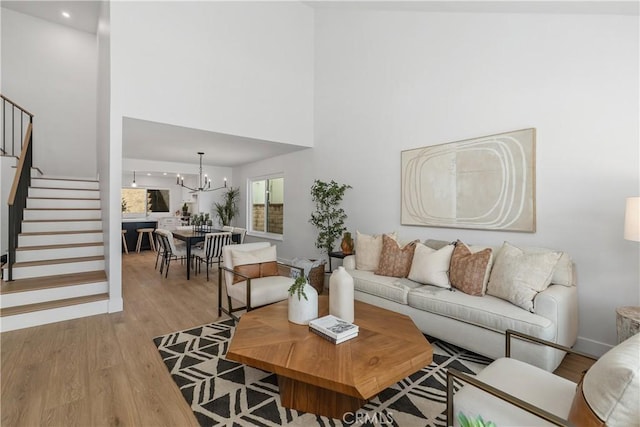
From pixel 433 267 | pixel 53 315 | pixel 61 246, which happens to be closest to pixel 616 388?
pixel 433 267

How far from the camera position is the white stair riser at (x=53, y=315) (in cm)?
306

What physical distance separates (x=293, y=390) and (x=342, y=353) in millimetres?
433

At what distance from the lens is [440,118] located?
3730 mm

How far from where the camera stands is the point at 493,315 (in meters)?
2.37

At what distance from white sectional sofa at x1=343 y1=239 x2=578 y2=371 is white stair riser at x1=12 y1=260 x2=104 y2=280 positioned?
399 centimetres

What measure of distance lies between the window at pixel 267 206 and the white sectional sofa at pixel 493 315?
13.3 ft

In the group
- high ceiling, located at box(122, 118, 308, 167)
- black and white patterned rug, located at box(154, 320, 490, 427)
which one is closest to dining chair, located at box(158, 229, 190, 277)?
high ceiling, located at box(122, 118, 308, 167)

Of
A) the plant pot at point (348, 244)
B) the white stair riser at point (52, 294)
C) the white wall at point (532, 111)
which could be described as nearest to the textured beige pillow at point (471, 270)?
the white wall at point (532, 111)

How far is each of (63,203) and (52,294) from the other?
2.36m

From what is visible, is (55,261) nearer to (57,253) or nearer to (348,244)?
(57,253)

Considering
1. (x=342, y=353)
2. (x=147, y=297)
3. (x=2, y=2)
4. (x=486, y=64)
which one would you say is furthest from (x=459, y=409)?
(x=2, y=2)

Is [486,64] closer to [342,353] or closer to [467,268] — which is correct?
[467,268]

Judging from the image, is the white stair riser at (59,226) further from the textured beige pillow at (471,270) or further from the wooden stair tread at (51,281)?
the textured beige pillow at (471,270)

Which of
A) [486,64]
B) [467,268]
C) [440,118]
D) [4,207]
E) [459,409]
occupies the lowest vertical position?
[459,409]
